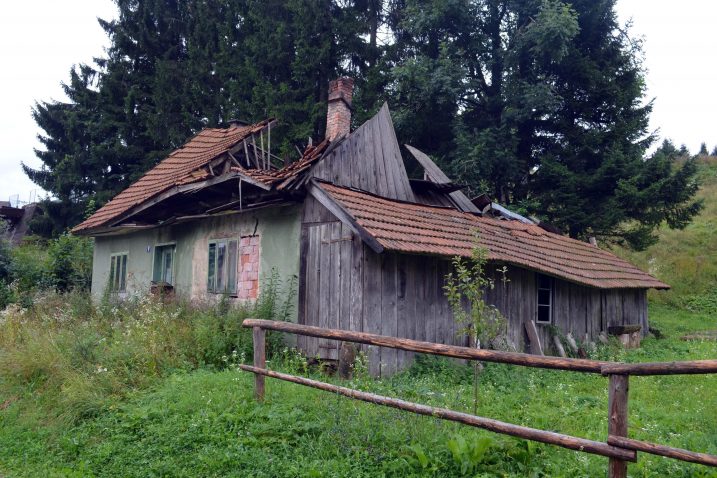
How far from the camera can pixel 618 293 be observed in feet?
52.0

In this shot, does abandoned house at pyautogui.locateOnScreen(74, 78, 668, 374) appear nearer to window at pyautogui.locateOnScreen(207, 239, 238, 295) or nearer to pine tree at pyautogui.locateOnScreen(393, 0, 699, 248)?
window at pyautogui.locateOnScreen(207, 239, 238, 295)

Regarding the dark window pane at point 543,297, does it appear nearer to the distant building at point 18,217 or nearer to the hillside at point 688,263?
the hillside at point 688,263

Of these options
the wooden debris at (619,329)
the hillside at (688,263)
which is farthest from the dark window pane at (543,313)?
the hillside at (688,263)

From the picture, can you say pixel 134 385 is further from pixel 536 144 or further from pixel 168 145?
pixel 168 145

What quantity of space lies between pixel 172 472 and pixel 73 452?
1.67 meters

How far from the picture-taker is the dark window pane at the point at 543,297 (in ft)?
43.1

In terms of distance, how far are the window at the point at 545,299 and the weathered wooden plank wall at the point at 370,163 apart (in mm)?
3623

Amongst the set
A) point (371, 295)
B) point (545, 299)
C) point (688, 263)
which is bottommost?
point (545, 299)

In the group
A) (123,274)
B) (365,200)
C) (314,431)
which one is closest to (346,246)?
(365,200)

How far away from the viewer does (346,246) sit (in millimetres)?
9758

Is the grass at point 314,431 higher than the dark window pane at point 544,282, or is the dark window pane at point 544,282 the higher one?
the dark window pane at point 544,282

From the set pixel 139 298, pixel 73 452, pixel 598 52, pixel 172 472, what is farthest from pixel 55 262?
pixel 598 52

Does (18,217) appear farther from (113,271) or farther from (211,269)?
(211,269)

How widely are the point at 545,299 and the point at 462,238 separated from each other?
141 inches
